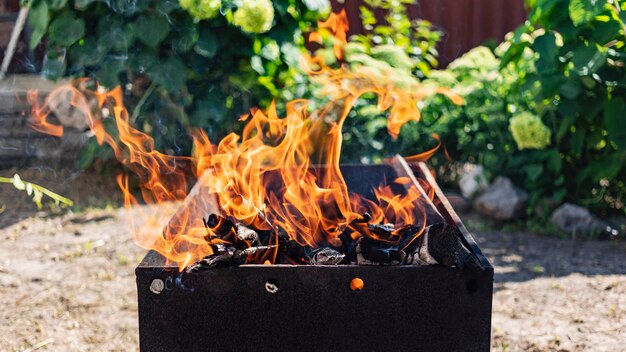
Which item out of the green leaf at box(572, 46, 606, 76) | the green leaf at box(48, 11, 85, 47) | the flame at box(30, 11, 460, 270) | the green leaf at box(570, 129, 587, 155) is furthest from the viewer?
the green leaf at box(48, 11, 85, 47)

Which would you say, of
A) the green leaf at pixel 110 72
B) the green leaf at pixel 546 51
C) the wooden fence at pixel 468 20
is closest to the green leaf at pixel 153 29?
the green leaf at pixel 110 72

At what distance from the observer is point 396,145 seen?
210 inches

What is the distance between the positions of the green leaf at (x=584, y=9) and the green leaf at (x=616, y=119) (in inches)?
22.7

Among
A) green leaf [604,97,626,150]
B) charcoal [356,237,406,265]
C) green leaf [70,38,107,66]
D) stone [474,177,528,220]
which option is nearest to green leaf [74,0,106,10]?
green leaf [70,38,107,66]

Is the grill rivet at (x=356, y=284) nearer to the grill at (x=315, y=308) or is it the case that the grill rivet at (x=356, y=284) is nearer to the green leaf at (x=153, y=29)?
the grill at (x=315, y=308)

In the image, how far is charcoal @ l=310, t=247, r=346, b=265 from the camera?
77.6 inches

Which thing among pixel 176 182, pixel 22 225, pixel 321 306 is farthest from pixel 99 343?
pixel 176 182

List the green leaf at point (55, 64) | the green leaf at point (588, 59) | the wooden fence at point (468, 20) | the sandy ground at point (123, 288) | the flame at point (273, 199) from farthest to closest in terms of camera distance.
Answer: the wooden fence at point (468, 20) → the green leaf at point (55, 64) → the green leaf at point (588, 59) → the sandy ground at point (123, 288) → the flame at point (273, 199)

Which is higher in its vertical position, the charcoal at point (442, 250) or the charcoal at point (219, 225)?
the charcoal at point (442, 250)

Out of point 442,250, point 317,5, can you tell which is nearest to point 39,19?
point 317,5

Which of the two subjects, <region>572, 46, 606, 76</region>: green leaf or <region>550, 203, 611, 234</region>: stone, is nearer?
<region>572, 46, 606, 76</region>: green leaf

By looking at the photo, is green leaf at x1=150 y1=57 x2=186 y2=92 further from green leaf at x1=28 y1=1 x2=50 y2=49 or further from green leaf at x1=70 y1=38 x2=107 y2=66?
green leaf at x1=28 y1=1 x2=50 y2=49

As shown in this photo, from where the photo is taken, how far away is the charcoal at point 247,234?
2.02 meters

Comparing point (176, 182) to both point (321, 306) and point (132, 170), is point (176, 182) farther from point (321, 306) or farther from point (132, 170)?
point (321, 306)
